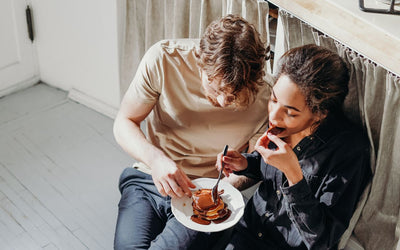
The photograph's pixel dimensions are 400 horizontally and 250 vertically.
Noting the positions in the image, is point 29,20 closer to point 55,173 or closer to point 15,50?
point 15,50

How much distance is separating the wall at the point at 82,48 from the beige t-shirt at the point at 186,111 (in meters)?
0.86

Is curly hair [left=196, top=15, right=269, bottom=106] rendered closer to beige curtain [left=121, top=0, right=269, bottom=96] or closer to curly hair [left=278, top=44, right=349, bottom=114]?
curly hair [left=278, top=44, right=349, bottom=114]

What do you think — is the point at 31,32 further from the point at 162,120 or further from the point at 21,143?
the point at 162,120

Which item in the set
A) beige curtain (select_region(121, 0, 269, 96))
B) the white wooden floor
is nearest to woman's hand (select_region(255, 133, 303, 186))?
beige curtain (select_region(121, 0, 269, 96))

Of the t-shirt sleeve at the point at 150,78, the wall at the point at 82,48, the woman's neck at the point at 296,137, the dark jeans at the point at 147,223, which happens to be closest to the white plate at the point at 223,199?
the dark jeans at the point at 147,223

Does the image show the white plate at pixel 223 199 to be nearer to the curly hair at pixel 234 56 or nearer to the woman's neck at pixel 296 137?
the woman's neck at pixel 296 137

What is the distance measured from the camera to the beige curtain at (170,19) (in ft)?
7.02

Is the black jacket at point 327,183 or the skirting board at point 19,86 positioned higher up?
the black jacket at point 327,183

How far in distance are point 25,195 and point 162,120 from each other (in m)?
0.86

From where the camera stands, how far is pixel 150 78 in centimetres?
201

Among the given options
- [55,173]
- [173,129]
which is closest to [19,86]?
[55,173]

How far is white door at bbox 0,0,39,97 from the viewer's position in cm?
311

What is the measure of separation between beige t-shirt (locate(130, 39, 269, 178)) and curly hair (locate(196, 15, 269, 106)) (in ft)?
0.72

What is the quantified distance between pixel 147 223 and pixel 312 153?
2.18 feet
